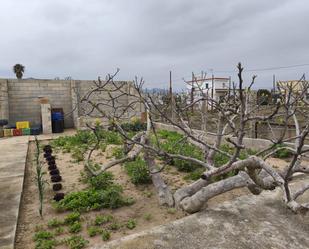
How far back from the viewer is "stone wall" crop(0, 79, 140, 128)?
11918 millimetres

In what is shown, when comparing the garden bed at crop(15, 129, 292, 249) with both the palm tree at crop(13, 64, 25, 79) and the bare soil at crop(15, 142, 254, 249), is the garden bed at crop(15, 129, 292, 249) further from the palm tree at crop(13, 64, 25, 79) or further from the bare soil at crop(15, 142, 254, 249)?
the palm tree at crop(13, 64, 25, 79)

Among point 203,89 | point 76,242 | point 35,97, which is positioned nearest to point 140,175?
point 76,242

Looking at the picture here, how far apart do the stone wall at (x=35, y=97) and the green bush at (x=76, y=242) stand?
9255 mm

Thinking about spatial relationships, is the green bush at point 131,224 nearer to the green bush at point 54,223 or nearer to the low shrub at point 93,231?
the low shrub at point 93,231

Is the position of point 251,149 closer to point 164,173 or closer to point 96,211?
point 164,173

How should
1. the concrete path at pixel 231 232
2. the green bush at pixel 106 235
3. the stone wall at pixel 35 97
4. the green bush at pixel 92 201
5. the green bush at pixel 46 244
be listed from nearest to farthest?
the concrete path at pixel 231 232 < the green bush at pixel 46 244 < the green bush at pixel 106 235 < the green bush at pixel 92 201 < the stone wall at pixel 35 97

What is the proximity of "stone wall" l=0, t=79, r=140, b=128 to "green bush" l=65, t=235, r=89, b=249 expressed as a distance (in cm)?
925

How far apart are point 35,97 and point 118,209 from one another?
1061 cm

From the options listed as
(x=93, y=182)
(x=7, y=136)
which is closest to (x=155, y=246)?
(x=93, y=182)

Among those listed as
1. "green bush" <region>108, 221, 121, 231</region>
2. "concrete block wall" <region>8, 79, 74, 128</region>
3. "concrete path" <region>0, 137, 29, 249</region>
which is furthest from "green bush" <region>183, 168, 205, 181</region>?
"concrete block wall" <region>8, 79, 74, 128</region>

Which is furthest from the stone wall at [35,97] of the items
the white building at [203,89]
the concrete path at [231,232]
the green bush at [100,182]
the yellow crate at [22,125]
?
the concrete path at [231,232]

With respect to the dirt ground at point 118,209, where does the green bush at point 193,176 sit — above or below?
above

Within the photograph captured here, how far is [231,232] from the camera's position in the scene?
8.84 ft

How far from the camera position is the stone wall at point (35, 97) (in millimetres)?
11918
